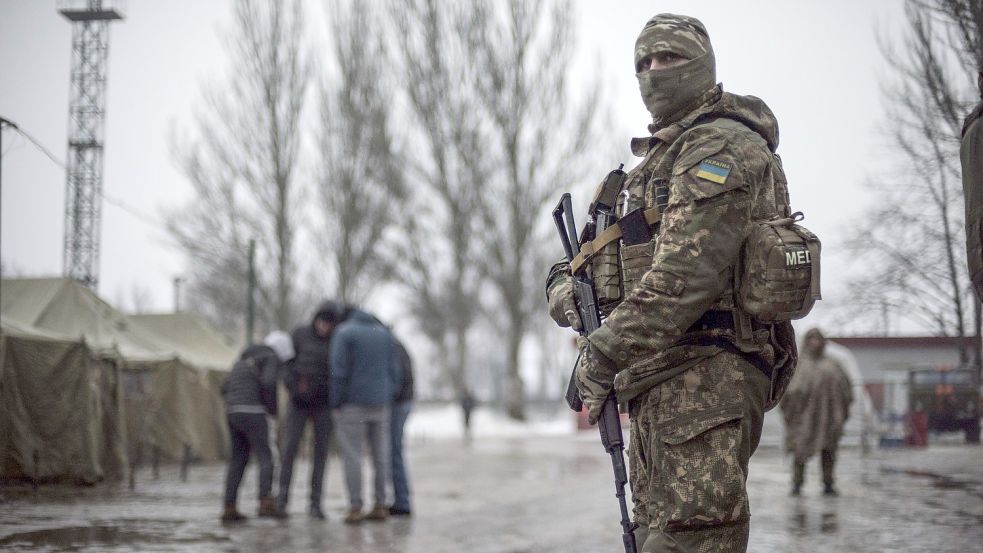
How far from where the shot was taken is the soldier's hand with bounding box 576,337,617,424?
334cm

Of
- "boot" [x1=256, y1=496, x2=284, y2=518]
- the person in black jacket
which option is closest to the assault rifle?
the person in black jacket

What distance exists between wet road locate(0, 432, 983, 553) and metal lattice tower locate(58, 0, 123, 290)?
4368mm

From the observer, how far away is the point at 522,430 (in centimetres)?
3547

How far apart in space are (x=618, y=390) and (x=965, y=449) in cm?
1617

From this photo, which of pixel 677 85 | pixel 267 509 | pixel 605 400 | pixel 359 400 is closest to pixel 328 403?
pixel 359 400

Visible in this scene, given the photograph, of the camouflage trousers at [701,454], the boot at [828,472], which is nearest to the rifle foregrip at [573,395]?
the camouflage trousers at [701,454]

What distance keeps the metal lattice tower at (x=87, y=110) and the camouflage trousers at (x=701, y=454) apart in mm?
13447

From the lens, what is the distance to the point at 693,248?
3273mm

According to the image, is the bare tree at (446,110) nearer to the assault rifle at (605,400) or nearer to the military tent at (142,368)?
the military tent at (142,368)

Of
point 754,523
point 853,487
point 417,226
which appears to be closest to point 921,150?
point 853,487

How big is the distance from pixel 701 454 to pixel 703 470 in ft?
0.16

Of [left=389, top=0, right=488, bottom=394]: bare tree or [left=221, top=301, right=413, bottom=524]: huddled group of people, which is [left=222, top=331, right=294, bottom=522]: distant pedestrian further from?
[left=389, top=0, right=488, bottom=394]: bare tree

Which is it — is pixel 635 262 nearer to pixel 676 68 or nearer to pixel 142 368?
pixel 676 68

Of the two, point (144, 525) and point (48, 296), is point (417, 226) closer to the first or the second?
point (48, 296)
